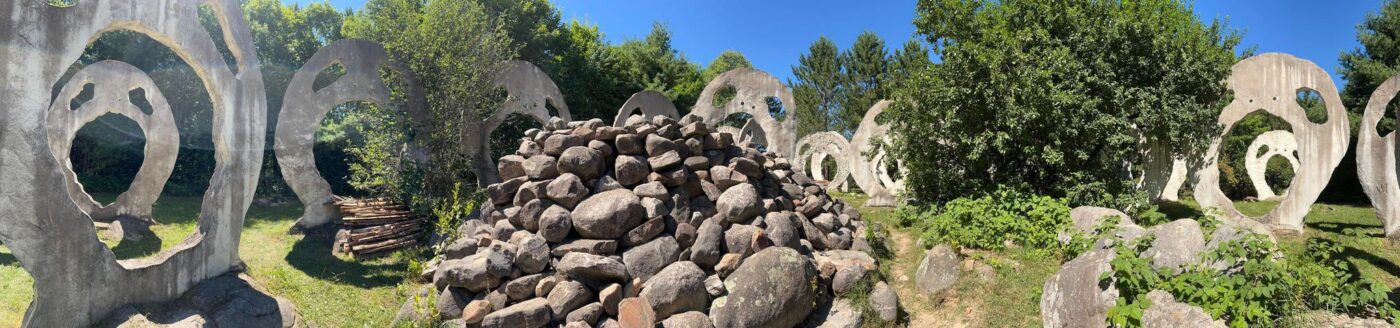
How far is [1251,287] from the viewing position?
197 inches

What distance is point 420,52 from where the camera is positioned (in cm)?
1241

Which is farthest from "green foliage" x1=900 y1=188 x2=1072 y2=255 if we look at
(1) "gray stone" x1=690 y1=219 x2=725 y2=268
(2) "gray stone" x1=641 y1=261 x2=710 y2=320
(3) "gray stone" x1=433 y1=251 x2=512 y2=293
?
(3) "gray stone" x1=433 y1=251 x2=512 y2=293

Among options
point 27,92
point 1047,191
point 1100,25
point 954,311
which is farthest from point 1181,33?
point 27,92

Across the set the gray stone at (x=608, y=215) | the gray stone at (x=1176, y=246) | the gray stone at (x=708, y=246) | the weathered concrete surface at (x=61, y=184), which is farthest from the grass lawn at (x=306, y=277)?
the gray stone at (x=1176, y=246)

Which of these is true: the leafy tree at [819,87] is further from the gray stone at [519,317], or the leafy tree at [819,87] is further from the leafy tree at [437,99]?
the gray stone at [519,317]

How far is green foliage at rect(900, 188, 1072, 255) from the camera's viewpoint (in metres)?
8.77

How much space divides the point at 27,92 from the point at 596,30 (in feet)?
76.8

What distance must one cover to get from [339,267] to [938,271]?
8.62 metres

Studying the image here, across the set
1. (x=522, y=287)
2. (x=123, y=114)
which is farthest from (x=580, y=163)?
(x=123, y=114)

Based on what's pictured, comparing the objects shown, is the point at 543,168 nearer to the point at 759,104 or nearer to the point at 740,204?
the point at 740,204

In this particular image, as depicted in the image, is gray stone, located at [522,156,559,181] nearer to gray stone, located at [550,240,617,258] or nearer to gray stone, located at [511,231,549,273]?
gray stone, located at [511,231,549,273]

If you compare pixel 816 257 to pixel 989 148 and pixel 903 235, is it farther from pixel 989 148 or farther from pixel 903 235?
pixel 989 148

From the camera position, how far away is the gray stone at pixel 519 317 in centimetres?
644

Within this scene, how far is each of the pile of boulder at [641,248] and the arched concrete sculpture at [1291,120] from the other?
9016 millimetres
